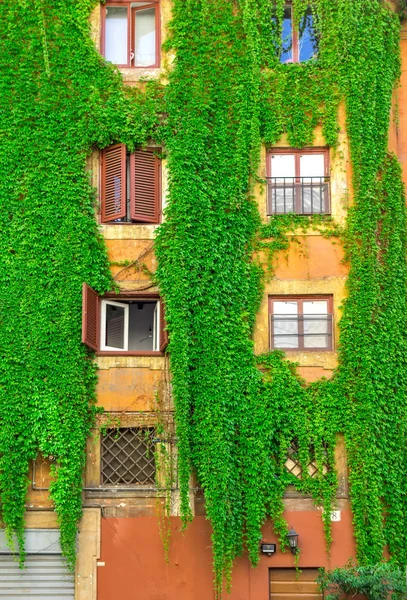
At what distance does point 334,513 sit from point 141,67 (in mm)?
10389

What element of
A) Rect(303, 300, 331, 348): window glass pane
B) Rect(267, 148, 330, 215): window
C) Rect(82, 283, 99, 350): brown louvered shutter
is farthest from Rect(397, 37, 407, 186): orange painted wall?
Rect(82, 283, 99, 350): brown louvered shutter

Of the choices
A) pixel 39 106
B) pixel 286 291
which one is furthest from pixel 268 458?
pixel 39 106

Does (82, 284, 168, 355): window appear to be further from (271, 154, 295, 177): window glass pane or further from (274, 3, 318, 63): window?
(274, 3, 318, 63): window

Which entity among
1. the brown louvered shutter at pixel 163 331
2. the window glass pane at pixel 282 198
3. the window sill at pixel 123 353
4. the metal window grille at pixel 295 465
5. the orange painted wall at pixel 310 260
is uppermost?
the window glass pane at pixel 282 198

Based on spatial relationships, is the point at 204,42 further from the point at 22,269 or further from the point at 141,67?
the point at 22,269

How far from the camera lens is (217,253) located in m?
21.5

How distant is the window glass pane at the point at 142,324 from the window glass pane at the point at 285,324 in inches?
102

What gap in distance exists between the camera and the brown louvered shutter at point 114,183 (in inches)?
873

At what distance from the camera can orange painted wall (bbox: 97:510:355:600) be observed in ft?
67.9

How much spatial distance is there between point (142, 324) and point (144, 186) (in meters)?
2.95

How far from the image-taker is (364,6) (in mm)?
23094

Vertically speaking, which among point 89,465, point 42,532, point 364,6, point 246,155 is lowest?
point 42,532

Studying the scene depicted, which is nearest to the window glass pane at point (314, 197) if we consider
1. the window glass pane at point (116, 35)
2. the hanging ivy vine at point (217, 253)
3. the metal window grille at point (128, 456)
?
the hanging ivy vine at point (217, 253)

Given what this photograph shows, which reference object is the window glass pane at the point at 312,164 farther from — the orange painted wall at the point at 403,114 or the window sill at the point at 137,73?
the window sill at the point at 137,73
